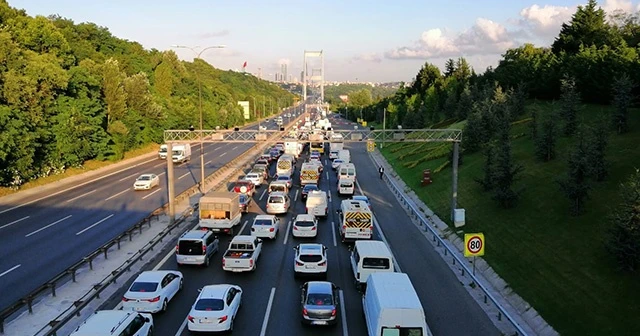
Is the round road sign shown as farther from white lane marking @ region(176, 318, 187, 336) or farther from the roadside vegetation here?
white lane marking @ region(176, 318, 187, 336)

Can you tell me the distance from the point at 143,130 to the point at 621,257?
74288 mm

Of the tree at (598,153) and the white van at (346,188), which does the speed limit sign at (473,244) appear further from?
the white van at (346,188)

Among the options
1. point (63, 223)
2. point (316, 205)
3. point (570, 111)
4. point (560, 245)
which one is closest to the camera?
point (560, 245)

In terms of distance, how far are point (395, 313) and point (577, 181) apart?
50.0 ft

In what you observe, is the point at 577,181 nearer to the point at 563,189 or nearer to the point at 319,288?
the point at 563,189

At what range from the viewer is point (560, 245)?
23328 millimetres

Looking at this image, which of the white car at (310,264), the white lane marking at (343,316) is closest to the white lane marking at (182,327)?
the white lane marking at (343,316)

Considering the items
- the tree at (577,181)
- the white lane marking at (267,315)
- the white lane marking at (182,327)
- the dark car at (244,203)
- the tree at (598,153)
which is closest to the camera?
A: the white lane marking at (182,327)

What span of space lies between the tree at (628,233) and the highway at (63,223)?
24154mm

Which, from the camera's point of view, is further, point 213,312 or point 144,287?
point 144,287

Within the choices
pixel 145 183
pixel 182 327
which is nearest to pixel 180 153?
pixel 145 183

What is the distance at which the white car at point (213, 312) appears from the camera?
16.7m

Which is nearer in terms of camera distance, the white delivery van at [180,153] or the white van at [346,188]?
the white van at [346,188]

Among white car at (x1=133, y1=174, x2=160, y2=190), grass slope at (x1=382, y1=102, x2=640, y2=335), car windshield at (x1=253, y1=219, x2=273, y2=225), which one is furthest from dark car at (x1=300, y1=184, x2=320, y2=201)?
white car at (x1=133, y1=174, x2=160, y2=190)
